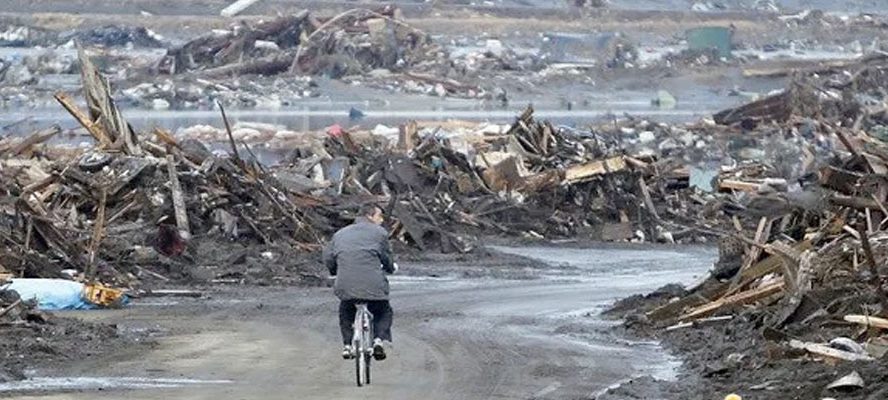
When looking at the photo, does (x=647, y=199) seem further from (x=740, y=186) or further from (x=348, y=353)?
(x=348, y=353)

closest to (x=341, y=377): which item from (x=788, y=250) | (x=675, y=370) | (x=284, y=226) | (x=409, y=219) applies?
(x=675, y=370)

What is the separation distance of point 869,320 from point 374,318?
4.13 m

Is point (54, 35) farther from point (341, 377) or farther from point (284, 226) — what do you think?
point (341, 377)

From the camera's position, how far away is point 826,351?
1845 cm

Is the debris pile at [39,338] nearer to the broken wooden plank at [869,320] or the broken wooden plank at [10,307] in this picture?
the broken wooden plank at [10,307]

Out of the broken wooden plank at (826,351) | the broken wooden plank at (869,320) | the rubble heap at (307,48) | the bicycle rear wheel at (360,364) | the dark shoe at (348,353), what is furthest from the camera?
the rubble heap at (307,48)

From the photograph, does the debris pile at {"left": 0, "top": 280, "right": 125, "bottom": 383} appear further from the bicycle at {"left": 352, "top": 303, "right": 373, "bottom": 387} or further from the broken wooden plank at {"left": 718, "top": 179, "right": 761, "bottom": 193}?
the broken wooden plank at {"left": 718, "top": 179, "right": 761, "bottom": 193}

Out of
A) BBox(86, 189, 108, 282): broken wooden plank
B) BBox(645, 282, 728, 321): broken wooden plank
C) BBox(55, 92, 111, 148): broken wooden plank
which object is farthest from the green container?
BBox(645, 282, 728, 321): broken wooden plank

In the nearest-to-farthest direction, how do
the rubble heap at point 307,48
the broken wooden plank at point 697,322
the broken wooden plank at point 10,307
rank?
the broken wooden plank at point 10,307, the broken wooden plank at point 697,322, the rubble heap at point 307,48

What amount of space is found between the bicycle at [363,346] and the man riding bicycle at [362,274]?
16cm

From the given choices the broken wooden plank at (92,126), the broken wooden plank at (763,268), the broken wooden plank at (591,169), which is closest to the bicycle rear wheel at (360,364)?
the broken wooden plank at (763,268)

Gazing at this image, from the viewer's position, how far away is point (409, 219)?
116 ft

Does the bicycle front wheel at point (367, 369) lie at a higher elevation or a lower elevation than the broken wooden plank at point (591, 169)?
higher

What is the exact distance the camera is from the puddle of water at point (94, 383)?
61.0ft
